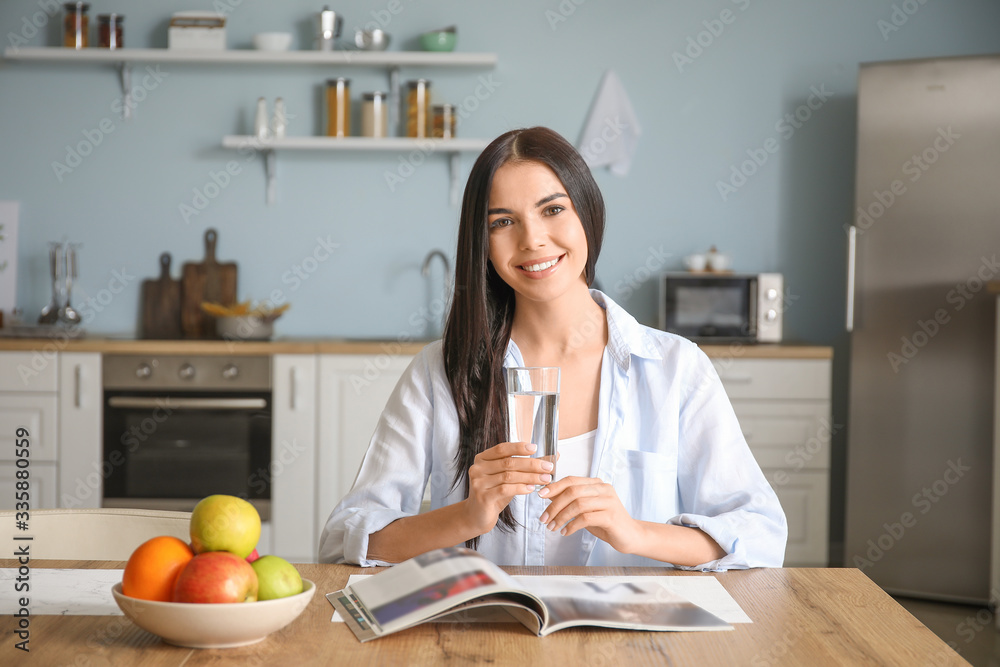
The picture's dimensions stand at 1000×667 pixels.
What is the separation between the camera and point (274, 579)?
2.72 feet

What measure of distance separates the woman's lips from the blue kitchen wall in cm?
231

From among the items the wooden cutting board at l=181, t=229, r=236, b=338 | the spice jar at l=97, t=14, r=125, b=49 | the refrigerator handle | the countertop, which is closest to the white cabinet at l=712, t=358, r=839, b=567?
the countertop

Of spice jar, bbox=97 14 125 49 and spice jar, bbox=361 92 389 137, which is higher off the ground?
spice jar, bbox=97 14 125 49

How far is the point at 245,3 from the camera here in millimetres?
3688

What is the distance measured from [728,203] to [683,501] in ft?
8.24

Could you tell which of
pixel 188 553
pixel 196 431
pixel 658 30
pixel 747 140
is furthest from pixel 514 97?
pixel 188 553

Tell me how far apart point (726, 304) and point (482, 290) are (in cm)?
220

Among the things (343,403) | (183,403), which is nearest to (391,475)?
(343,403)

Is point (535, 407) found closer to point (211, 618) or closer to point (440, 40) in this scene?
point (211, 618)

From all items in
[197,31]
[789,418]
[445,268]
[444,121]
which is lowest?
[789,418]

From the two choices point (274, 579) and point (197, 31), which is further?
point (197, 31)

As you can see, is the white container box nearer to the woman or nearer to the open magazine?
the woman

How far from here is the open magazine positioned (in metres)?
0.86

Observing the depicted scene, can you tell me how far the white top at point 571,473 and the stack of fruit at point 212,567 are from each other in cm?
64
